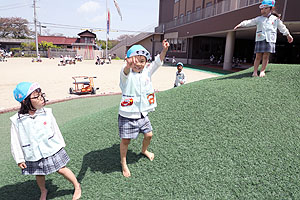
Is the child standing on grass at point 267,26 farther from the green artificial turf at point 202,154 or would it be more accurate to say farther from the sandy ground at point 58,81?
the sandy ground at point 58,81

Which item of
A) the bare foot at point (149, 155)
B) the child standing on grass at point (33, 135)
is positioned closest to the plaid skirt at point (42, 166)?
the child standing on grass at point (33, 135)

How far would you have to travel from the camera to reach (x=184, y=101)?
3584 mm

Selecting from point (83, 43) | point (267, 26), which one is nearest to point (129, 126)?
point (267, 26)

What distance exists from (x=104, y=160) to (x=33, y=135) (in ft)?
3.34

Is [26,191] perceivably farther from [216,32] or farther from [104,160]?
[216,32]

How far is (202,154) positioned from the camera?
2.41m

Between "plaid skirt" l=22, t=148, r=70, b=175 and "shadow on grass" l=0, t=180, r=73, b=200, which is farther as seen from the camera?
"shadow on grass" l=0, t=180, r=73, b=200

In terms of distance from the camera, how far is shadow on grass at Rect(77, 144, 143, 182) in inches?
99.0

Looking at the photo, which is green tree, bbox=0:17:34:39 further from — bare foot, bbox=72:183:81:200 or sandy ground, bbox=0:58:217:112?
bare foot, bbox=72:183:81:200

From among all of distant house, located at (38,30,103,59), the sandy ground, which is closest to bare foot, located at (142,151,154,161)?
the sandy ground

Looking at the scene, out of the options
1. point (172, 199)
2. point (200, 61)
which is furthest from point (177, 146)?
point (200, 61)

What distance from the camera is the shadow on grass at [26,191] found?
2.28 meters

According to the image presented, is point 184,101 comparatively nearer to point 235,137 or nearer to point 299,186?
point 235,137

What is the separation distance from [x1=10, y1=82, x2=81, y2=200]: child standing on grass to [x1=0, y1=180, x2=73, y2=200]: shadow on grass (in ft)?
1.47
